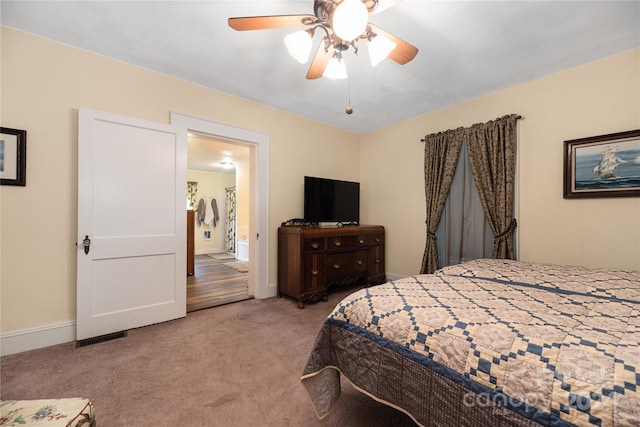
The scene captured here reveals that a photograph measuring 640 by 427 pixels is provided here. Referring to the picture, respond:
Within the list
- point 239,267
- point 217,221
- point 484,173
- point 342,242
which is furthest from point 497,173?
point 217,221

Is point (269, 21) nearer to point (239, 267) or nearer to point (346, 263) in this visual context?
point (346, 263)

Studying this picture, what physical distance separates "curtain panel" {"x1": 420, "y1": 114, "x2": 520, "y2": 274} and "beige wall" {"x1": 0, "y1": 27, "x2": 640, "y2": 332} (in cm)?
15

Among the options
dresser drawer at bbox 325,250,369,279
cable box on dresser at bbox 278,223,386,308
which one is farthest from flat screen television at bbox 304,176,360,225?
dresser drawer at bbox 325,250,369,279

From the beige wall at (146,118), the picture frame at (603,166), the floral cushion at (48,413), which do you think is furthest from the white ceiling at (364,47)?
the floral cushion at (48,413)

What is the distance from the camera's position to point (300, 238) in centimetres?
315

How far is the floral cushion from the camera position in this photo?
893mm

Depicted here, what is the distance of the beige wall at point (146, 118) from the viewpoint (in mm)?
2113

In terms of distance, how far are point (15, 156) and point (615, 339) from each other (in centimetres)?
374

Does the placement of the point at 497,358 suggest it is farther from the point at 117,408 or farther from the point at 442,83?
the point at 442,83

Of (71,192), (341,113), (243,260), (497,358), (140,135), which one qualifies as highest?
(341,113)

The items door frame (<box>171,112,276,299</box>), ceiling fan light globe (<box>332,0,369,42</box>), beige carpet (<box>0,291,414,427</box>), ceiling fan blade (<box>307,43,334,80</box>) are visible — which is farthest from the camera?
door frame (<box>171,112,276,299</box>)

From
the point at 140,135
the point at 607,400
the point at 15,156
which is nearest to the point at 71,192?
the point at 15,156

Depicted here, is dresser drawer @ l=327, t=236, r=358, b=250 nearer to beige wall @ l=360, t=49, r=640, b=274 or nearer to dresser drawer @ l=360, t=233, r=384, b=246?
dresser drawer @ l=360, t=233, r=384, b=246

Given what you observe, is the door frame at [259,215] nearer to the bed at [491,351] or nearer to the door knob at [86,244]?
the door knob at [86,244]
